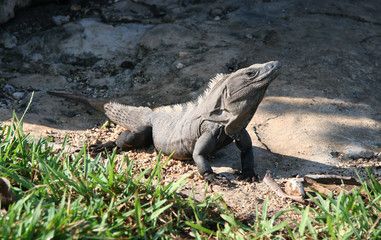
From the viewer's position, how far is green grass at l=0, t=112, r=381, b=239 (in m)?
2.77

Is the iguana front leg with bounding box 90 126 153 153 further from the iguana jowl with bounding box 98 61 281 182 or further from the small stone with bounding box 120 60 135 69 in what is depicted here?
the small stone with bounding box 120 60 135 69

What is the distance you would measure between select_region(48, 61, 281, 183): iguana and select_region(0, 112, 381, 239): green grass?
0.94 metres

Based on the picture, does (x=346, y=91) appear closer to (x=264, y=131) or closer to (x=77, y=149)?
(x=264, y=131)

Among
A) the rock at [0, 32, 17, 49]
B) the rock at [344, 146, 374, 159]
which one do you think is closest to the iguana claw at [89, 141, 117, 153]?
the rock at [344, 146, 374, 159]

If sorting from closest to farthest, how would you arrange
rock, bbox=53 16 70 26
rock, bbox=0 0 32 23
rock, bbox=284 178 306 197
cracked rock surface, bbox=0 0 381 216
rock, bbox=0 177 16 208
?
1. rock, bbox=0 177 16 208
2. rock, bbox=284 178 306 197
3. cracked rock surface, bbox=0 0 381 216
4. rock, bbox=0 0 32 23
5. rock, bbox=53 16 70 26

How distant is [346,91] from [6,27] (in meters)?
5.62

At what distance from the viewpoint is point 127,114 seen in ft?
18.2

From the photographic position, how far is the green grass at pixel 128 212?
277cm

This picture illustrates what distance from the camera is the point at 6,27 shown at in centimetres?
770

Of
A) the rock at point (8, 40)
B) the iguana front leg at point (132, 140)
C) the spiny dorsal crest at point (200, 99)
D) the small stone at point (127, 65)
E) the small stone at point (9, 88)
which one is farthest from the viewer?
the rock at point (8, 40)

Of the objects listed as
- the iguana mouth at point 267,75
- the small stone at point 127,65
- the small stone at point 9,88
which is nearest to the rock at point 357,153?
the iguana mouth at point 267,75

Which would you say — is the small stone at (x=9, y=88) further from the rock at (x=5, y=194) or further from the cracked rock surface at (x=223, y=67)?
the rock at (x=5, y=194)

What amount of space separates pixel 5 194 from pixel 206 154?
198cm

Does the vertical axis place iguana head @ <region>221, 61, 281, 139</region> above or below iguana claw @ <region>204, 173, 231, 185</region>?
above
